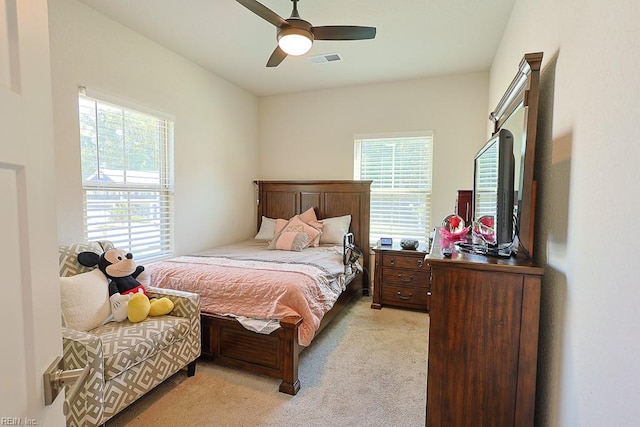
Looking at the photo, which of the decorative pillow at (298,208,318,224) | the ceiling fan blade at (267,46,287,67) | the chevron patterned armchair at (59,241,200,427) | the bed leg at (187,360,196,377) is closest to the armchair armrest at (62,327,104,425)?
the chevron patterned armchair at (59,241,200,427)

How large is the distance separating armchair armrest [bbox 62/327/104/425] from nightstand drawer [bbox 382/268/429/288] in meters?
2.90

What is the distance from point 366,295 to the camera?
430cm

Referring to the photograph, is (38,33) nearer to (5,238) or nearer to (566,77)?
(5,238)

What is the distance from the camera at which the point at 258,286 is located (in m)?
2.41

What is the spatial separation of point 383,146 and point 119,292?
3427 mm

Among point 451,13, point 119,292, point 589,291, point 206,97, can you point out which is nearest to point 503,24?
point 451,13

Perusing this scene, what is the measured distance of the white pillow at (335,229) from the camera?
13.6 ft

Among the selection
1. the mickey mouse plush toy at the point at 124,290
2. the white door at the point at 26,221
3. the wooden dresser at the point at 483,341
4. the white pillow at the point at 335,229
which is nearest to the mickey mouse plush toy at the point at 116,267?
the mickey mouse plush toy at the point at 124,290

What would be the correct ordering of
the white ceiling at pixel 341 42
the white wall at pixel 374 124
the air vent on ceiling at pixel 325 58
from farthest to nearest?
the white wall at pixel 374 124 → the air vent on ceiling at pixel 325 58 → the white ceiling at pixel 341 42

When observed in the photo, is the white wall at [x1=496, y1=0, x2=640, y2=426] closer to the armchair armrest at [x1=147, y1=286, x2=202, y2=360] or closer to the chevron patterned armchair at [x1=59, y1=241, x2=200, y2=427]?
the chevron patterned armchair at [x1=59, y1=241, x2=200, y2=427]

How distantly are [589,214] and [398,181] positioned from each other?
3309 mm

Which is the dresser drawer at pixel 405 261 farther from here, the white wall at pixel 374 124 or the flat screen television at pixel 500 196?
the flat screen television at pixel 500 196

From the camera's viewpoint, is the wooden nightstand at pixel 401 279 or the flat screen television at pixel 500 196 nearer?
the flat screen television at pixel 500 196

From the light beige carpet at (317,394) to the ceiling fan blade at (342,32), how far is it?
250 centimetres
